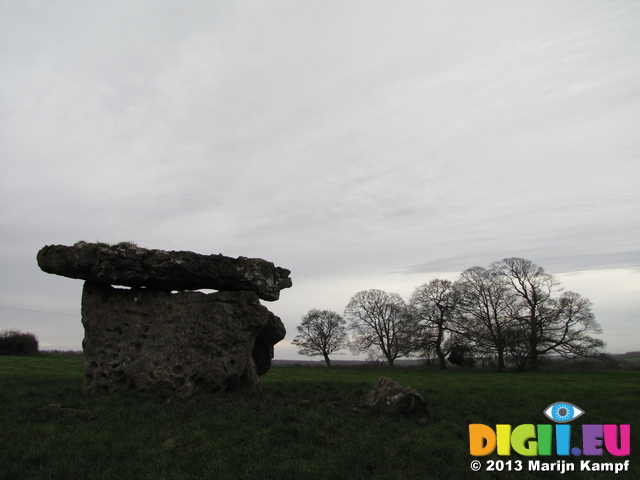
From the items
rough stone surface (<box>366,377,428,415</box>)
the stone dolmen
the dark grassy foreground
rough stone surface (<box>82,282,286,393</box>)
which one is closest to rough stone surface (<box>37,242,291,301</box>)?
the stone dolmen

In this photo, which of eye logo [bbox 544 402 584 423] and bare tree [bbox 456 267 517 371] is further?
bare tree [bbox 456 267 517 371]

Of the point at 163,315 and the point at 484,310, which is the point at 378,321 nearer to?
the point at 484,310

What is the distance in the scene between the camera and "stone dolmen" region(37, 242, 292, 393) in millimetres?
11852

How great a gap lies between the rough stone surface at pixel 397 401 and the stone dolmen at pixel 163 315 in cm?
451

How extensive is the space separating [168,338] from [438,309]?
43.4 m

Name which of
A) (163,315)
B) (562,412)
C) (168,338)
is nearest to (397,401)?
(562,412)

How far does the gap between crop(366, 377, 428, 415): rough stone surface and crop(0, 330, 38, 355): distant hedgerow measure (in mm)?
43257

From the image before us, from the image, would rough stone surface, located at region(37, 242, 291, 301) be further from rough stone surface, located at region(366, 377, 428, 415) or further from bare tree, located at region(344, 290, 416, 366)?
bare tree, located at region(344, 290, 416, 366)

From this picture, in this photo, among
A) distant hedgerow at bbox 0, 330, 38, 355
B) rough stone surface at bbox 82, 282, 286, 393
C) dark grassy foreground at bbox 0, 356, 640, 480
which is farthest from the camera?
distant hedgerow at bbox 0, 330, 38, 355

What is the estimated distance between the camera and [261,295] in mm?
13672

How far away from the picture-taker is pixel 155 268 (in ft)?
40.0

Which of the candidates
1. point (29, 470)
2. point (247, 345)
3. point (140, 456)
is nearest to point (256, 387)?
point (247, 345)

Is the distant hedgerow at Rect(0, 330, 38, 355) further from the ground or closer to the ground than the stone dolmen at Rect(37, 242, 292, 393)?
closer to the ground

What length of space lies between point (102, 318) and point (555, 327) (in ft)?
161
